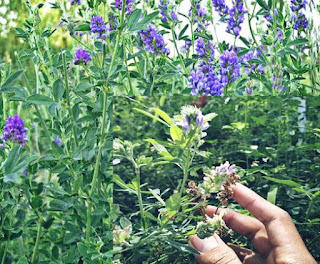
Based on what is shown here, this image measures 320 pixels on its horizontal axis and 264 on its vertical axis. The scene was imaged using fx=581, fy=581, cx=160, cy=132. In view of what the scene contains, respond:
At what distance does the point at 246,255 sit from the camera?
5.69 ft

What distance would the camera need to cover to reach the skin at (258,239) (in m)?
1.71

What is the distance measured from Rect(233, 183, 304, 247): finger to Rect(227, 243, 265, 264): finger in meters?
0.06

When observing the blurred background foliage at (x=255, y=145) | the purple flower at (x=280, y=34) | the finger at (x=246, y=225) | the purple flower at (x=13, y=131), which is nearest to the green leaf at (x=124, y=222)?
the blurred background foliage at (x=255, y=145)

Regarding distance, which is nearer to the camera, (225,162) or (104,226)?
(225,162)

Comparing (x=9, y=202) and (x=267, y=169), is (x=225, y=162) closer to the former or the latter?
(x=267, y=169)

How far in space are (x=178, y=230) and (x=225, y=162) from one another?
26 centimetres

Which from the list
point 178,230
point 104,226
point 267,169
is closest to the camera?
point 178,230

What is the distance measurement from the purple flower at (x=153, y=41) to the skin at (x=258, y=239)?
0.57 metres

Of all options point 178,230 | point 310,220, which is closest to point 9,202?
point 178,230

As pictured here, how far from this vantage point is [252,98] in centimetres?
191

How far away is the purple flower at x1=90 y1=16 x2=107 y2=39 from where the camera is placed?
1.96 m

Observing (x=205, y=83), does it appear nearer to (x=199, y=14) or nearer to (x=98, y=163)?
(x=199, y=14)

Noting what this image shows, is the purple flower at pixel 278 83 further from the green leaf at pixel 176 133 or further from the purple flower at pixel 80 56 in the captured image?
the purple flower at pixel 80 56

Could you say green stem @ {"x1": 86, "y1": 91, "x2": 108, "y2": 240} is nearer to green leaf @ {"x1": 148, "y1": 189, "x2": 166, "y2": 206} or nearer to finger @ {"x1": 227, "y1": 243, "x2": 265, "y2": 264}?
green leaf @ {"x1": 148, "y1": 189, "x2": 166, "y2": 206}
